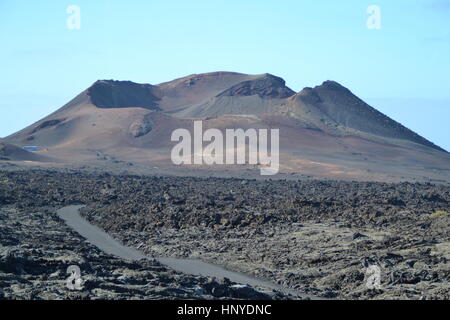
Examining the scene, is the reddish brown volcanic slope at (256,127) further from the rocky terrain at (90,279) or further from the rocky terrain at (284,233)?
the rocky terrain at (90,279)

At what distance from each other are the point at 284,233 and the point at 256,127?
2767 inches

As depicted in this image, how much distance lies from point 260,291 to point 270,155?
69.8m

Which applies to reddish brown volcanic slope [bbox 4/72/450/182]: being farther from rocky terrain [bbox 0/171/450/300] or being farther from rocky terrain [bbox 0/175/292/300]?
rocky terrain [bbox 0/175/292/300]

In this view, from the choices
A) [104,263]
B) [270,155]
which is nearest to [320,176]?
[270,155]

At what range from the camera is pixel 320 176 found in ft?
255

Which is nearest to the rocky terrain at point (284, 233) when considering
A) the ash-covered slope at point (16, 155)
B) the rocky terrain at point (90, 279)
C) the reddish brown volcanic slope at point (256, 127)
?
the rocky terrain at point (90, 279)

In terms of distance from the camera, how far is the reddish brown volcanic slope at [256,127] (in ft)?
281

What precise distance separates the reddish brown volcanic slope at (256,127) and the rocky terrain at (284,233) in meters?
34.0

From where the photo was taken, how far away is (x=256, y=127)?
10069 centimetres

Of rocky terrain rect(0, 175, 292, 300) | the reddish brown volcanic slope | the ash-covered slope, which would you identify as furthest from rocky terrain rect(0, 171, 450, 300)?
the ash-covered slope

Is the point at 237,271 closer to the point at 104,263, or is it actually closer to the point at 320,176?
the point at 104,263

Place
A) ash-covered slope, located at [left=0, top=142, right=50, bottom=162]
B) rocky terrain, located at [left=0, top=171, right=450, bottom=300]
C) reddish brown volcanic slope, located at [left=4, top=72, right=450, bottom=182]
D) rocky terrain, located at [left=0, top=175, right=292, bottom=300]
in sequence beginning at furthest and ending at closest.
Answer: ash-covered slope, located at [left=0, top=142, right=50, bottom=162]
reddish brown volcanic slope, located at [left=4, top=72, right=450, bottom=182]
rocky terrain, located at [left=0, top=171, right=450, bottom=300]
rocky terrain, located at [left=0, top=175, right=292, bottom=300]

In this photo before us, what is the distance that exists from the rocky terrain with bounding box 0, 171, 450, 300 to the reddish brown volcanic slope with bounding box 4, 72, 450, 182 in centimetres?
3398

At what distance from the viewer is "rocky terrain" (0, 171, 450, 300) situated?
21.7 metres
